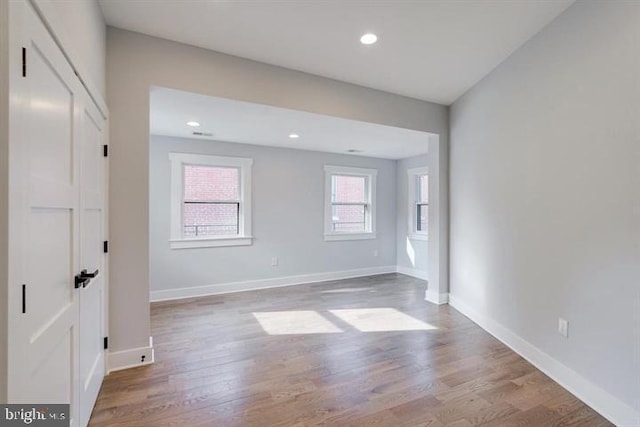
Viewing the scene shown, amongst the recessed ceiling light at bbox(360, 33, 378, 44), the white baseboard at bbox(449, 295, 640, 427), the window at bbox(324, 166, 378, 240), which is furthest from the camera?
the window at bbox(324, 166, 378, 240)

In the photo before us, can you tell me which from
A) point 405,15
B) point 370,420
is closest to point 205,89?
point 405,15

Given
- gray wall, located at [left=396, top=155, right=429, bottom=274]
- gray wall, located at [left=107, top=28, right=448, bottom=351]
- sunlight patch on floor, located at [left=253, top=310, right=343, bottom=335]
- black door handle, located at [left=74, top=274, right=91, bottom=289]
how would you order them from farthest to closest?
gray wall, located at [left=396, top=155, right=429, bottom=274] < sunlight patch on floor, located at [left=253, top=310, right=343, bottom=335] < gray wall, located at [left=107, top=28, right=448, bottom=351] < black door handle, located at [left=74, top=274, right=91, bottom=289]

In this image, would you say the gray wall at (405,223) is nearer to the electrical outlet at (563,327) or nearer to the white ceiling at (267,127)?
the white ceiling at (267,127)

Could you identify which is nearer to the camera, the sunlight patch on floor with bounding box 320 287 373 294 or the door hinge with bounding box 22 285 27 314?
the door hinge with bounding box 22 285 27 314

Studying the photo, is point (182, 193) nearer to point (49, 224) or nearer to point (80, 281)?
point (80, 281)

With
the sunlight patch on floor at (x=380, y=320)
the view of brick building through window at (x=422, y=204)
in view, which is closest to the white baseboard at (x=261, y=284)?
the view of brick building through window at (x=422, y=204)

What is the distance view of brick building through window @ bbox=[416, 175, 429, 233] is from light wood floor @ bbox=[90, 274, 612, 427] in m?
2.34

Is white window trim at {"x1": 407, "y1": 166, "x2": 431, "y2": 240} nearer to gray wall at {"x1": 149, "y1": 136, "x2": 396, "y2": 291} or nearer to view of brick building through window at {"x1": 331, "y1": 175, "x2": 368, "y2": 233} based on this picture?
gray wall at {"x1": 149, "y1": 136, "x2": 396, "y2": 291}

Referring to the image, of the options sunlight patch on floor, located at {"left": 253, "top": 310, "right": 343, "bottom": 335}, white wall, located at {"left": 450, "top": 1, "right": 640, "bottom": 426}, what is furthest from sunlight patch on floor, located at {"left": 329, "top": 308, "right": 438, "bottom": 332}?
white wall, located at {"left": 450, "top": 1, "right": 640, "bottom": 426}

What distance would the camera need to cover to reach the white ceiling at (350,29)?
2301mm

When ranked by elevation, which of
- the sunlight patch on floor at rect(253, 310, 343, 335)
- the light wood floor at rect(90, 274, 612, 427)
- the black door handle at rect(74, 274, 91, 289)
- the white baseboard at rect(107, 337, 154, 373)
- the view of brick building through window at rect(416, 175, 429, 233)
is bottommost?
the light wood floor at rect(90, 274, 612, 427)

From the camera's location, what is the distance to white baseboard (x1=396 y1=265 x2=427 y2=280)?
573cm

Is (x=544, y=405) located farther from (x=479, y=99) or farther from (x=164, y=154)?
(x=164, y=154)

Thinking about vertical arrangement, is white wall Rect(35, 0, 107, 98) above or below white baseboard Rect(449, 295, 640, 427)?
above
